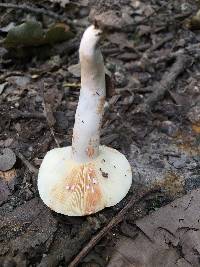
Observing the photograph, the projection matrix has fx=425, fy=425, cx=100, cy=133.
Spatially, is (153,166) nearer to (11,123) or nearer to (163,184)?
(163,184)

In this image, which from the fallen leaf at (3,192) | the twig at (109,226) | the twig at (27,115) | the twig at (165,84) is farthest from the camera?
the twig at (165,84)

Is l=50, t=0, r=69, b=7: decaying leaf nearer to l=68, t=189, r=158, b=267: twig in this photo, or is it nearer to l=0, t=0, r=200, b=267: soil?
l=0, t=0, r=200, b=267: soil

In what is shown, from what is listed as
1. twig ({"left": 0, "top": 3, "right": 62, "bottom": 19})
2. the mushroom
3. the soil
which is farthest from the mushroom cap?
twig ({"left": 0, "top": 3, "right": 62, "bottom": 19})

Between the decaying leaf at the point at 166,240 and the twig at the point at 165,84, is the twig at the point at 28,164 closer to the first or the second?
the decaying leaf at the point at 166,240

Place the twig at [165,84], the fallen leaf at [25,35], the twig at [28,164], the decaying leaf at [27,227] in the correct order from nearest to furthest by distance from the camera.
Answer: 1. the decaying leaf at [27,227]
2. the twig at [28,164]
3. the twig at [165,84]
4. the fallen leaf at [25,35]

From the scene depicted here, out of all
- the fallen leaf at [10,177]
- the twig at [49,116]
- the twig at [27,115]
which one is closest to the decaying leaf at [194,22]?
the twig at [49,116]

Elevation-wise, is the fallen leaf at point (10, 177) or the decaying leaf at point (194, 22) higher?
the decaying leaf at point (194, 22)
